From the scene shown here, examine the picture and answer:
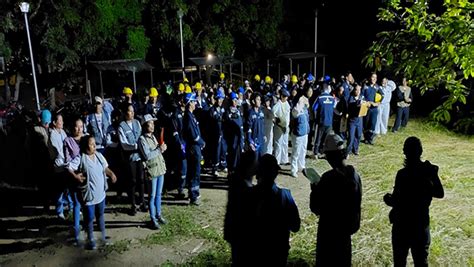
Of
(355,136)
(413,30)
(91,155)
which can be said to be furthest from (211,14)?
(413,30)

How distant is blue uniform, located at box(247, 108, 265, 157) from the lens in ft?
33.7

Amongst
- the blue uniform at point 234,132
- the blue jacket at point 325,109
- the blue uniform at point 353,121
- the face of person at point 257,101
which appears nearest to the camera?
the blue uniform at point 234,132

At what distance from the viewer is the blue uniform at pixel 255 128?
10.3 metres

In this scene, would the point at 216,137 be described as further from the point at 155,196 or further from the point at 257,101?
the point at 155,196

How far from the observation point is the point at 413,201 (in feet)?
16.7

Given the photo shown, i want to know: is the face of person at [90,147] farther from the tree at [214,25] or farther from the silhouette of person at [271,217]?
the tree at [214,25]

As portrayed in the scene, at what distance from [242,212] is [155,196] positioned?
390cm

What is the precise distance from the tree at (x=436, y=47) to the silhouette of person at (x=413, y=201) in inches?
23.9

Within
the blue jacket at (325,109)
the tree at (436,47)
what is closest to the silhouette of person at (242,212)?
the tree at (436,47)

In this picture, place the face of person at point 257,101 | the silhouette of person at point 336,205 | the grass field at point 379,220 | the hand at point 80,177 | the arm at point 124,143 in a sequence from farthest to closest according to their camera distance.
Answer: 1. the face of person at point 257,101
2. the arm at point 124,143
3. the grass field at point 379,220
4. the hand at point 80,177
5. the silhouette of person at point 336,205

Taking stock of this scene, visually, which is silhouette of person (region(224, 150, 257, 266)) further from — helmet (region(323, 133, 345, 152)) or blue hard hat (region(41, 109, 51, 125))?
blue hard hat (region(41, 109, 51, 125))

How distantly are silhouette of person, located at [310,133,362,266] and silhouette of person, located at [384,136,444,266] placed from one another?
76 centimetres

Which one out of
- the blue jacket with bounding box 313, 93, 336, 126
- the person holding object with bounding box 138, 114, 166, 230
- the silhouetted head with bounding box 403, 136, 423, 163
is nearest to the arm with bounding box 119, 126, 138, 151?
the person holding object with bounding box 138, 114, 166, 230

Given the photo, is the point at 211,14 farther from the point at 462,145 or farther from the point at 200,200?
the point at 200,200
